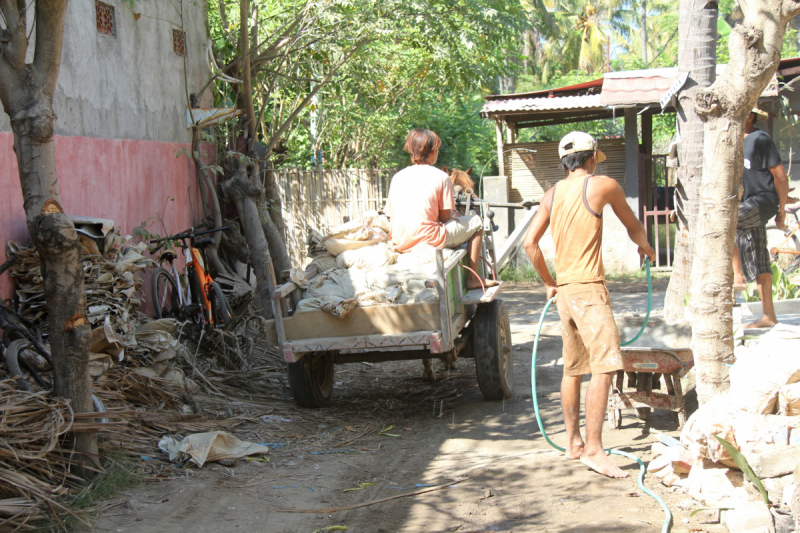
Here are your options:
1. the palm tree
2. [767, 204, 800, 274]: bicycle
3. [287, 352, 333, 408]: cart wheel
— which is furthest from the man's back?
the palm tree

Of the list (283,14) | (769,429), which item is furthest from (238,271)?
(769,429)

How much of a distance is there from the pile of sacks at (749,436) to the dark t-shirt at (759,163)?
2545 mm

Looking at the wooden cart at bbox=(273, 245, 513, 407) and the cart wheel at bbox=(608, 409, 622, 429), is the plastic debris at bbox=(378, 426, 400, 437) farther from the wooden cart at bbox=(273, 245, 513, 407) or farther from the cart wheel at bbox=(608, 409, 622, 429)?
the cart wheel at bbox=(608, 409, 622, 429)

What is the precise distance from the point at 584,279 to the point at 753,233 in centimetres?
292

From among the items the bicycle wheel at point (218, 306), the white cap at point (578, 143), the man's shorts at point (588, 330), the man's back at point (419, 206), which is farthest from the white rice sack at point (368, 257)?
the bicycle wheel at point (218, 306)

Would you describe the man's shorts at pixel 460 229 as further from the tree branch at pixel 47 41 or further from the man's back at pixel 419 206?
the tree branch at pixel 47 41

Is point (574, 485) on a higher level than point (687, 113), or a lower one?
lower

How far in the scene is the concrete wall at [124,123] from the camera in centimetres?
629

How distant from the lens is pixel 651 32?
160ft

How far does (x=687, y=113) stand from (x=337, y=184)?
A: 859 cm

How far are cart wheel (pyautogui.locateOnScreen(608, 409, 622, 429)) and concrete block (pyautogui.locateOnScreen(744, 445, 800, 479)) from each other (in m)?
1.50

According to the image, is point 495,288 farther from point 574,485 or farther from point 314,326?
point 574,485

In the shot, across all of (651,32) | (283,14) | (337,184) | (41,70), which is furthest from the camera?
(651,32)

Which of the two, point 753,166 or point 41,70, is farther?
point 753,166
